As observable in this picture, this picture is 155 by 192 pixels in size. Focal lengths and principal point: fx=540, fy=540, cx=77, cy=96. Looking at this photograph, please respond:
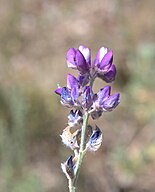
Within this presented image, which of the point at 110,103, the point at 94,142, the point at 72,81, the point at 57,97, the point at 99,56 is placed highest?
the point at 57,97

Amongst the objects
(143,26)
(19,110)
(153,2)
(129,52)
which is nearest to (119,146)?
(19,110)

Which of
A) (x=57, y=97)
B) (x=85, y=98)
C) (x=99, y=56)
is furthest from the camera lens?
(x=57, y=97)

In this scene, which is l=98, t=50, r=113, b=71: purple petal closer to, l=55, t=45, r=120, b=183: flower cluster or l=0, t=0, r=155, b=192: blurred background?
l=55, t=45, r=120, b=183: flower cluster

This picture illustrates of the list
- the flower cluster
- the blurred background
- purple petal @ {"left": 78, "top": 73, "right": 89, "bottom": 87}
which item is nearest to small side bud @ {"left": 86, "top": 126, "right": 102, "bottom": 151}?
the flower cluster

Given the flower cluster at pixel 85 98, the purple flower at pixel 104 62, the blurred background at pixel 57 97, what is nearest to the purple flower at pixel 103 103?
the flower cluster at pixel 85 98

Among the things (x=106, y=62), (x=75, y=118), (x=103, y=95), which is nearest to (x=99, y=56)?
(x=106, y=62)

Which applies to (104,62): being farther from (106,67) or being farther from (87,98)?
(87,98)
